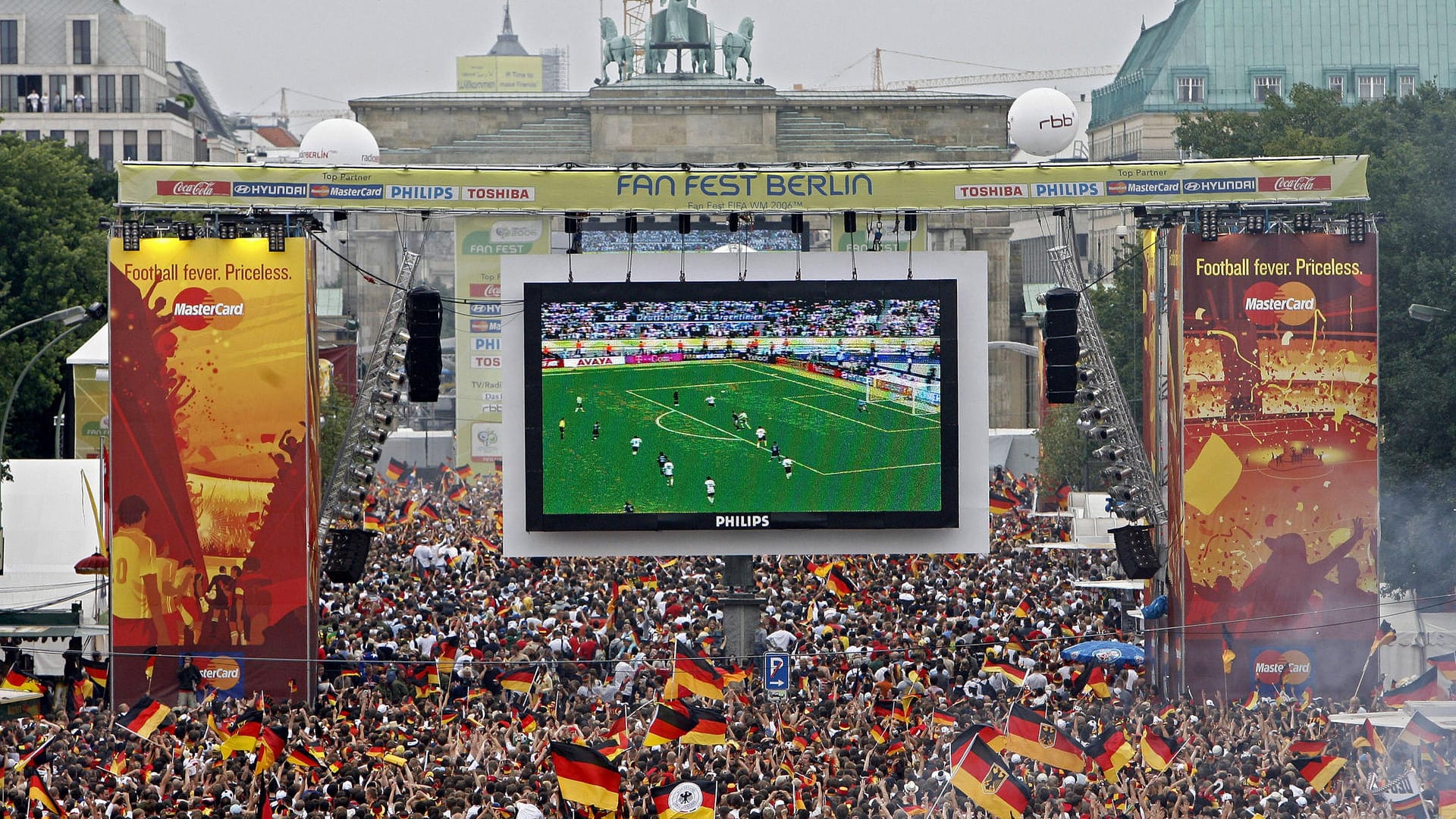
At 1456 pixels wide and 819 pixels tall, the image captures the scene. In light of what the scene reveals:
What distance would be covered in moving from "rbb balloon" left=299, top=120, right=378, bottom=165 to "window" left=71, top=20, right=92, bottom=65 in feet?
246

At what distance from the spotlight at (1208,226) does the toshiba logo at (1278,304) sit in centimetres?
96

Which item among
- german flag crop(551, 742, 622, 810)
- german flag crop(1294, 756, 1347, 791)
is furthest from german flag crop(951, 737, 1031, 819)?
german flag crop(551, 742, 622, 810)

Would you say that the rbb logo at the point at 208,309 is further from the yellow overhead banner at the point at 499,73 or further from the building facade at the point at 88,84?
the yellow overhead banner at the point at 499,73

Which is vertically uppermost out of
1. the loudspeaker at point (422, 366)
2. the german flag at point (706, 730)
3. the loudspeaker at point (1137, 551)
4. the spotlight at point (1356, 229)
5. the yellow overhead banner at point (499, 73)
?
the yellow overhead banner at point (499, 73)

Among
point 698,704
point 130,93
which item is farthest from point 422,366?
point 130,93

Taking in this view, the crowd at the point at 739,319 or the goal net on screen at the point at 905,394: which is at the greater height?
the crowd at the point at 739,319

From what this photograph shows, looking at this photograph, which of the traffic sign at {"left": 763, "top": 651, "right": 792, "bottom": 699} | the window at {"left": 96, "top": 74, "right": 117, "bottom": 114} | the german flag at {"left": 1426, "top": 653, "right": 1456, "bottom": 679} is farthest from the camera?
the window at {"left": 96, "top": 74, "right": 117, "bottom": 114}

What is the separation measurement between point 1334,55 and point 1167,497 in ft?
264

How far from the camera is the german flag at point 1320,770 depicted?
2075cm

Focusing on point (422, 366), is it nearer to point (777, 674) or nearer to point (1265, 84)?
point (777, 674)

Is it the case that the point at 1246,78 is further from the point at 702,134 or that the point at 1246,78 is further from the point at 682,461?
the point at 682,461

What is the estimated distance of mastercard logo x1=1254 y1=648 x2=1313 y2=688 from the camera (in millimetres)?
31547

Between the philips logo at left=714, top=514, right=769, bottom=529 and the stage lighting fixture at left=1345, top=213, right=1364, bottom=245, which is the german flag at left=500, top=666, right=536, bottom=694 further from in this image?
the stage lighting fixture at left=1345, top=213, right=1364, bottom=245

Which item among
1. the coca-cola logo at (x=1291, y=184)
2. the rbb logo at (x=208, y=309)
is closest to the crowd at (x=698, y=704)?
the rbb logo at (x=208, y=309)
